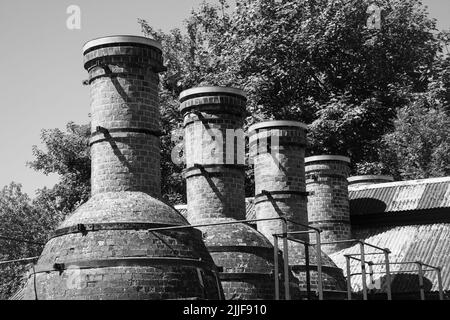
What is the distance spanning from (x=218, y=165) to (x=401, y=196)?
10.9 m

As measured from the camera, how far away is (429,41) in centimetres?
4369

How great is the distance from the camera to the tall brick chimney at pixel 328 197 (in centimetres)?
2909

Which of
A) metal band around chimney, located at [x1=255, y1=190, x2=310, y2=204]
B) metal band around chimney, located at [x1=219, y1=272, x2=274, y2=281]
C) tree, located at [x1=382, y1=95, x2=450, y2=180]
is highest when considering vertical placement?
tree, located at [x1=382, y1=95, x2=450, y2=180]

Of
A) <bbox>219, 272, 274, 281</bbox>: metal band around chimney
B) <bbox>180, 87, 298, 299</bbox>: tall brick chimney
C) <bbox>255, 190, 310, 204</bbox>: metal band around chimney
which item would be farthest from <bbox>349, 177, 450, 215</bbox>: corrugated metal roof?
<bbox>219, 272, 274, 281</bbox>: metal band around chimney

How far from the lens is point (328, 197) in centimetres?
2923

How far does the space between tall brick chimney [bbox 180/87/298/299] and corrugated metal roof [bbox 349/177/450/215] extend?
30.9 feet

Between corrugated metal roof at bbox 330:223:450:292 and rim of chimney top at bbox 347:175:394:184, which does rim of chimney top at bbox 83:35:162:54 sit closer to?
corrugated metal roof at bbox 330:223:450:292

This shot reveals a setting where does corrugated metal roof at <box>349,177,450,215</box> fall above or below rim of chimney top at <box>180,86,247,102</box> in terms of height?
below

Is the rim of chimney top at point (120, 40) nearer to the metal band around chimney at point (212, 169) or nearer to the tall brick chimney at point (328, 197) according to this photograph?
the metal band around chimney at point (212, 169)

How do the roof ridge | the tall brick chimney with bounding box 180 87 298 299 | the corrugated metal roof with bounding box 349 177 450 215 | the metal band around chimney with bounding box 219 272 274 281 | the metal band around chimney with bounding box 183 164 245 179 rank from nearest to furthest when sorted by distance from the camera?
the metal band around chimney with bounding box 219 272 274 281 → the tall brick chimney with bounding box 180 87 298 299 → the metal band around chimney with bounding box 183 164 245 179 → the corrugated metal roof with bounding box 349 177 450 215 → the roof ridge

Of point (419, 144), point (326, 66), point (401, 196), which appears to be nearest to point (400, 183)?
point (401, 196)

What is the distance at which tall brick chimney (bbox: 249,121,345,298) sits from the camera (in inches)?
994

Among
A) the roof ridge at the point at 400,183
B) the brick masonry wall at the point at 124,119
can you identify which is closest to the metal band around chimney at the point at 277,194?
the roof ridge at the point at 400,183

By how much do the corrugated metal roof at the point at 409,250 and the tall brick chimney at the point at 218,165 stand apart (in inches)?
257
